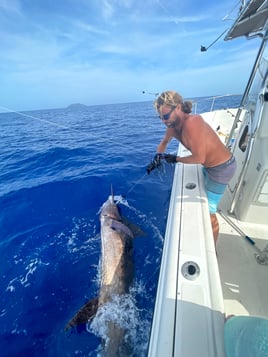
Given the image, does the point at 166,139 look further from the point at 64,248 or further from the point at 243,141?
the point at 64,248

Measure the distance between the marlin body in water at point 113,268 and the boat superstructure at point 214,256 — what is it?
3.87ft

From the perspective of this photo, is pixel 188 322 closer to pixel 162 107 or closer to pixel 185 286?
pixel 185 286

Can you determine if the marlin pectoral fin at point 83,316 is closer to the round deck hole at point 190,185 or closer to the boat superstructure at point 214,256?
the boat superstructure at point 214,256

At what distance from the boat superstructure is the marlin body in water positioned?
3.87ft

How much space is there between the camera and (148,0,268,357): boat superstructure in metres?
1.27

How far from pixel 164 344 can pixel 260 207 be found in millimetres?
2389

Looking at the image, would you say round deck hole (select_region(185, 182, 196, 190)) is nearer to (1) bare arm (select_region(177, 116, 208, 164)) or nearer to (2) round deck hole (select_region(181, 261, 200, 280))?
(1) bare arm (select_region(177, 116, 208, 164))

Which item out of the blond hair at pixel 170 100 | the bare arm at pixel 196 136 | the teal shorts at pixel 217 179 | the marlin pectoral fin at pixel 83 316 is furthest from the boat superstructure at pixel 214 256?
the marlin pectoral fin at pixel 83 316

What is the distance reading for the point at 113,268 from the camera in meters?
3.00

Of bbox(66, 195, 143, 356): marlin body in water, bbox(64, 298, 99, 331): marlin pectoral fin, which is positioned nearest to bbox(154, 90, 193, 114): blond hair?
bbox(66, 195, 143, 356): marlin body in water

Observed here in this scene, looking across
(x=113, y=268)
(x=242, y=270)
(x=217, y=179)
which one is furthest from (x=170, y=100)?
(x=113, y=268)

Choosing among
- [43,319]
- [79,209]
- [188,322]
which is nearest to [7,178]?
[79,209]

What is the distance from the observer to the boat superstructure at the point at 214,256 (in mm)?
1266

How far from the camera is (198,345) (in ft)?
3.83
